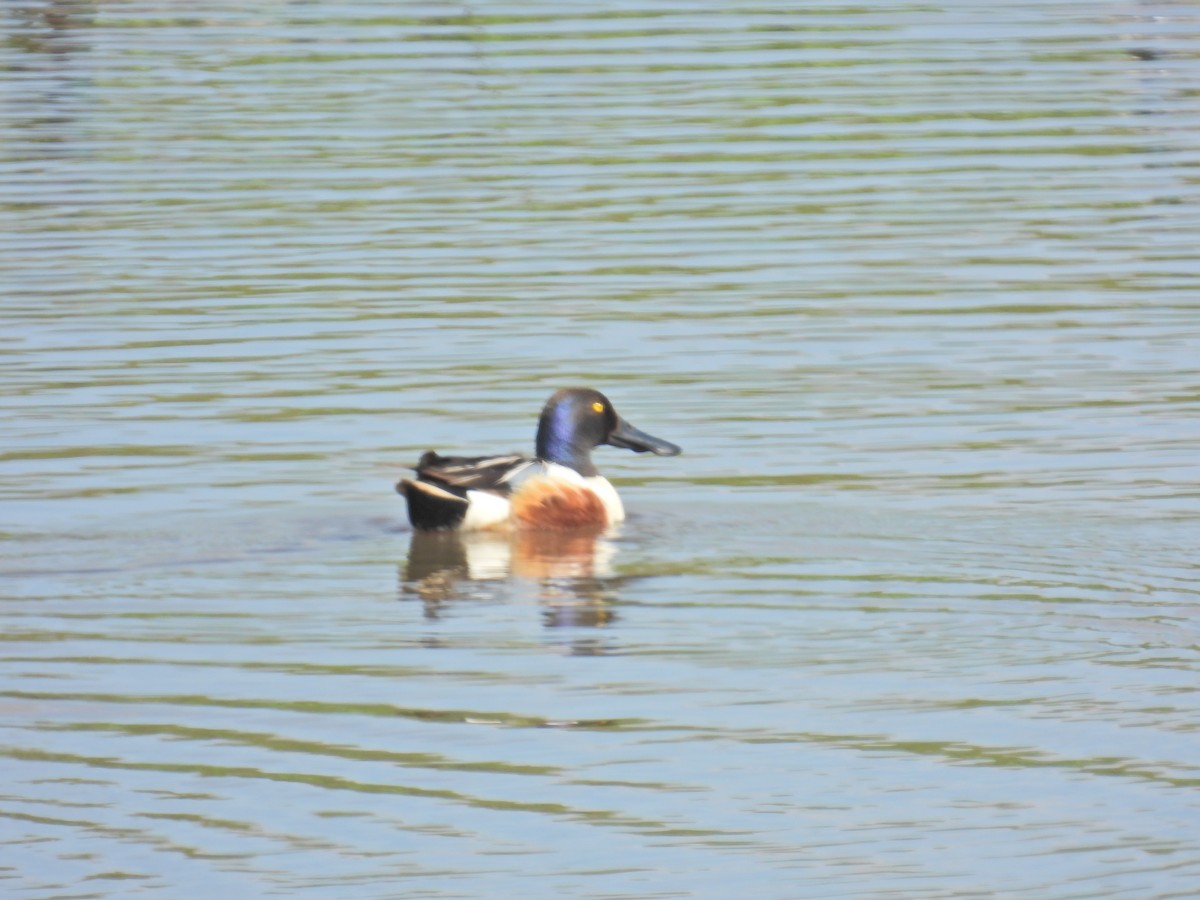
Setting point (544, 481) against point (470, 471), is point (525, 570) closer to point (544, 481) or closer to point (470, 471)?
point (470, 471)

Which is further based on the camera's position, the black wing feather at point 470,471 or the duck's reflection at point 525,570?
the black wing feather at point 470,471

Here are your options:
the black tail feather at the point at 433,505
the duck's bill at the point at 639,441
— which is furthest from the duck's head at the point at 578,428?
the black tail feather at the point at 433,505

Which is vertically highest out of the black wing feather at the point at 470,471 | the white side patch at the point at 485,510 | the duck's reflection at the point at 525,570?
the black wing feather at the point at 470,471

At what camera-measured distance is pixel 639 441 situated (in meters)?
12.8

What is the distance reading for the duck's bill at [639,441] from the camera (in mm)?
12844

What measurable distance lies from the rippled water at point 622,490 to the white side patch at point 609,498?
0.14m

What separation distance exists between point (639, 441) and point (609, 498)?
2.50 ft

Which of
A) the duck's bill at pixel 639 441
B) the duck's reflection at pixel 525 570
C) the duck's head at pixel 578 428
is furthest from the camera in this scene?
the duck's bill at pixel 639 441

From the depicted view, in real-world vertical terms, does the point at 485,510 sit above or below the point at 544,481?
below

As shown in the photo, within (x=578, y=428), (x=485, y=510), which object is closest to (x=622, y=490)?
(x=578, y=428)

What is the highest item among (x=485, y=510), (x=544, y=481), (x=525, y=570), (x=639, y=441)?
(x=639, y=441)

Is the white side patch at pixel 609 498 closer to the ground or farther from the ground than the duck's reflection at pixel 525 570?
farther from the ground

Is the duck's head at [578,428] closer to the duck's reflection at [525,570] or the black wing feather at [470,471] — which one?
the black wing feather at [470,471]

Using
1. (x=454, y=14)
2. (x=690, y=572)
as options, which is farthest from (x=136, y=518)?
(x=454, y=14)
